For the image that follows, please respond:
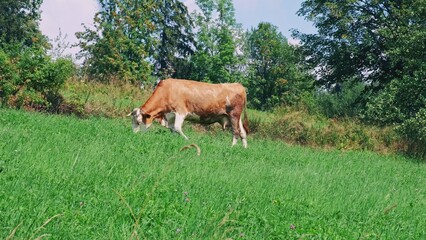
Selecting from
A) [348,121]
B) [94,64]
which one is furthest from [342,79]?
Answer: [94,64]

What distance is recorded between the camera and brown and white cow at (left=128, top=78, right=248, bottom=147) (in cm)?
1658

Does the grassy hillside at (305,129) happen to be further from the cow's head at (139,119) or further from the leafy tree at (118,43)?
the leafy tree at (118,43)

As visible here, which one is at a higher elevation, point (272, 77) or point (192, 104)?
point (272, 77)

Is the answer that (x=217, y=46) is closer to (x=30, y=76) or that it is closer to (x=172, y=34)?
(x=172, y=34)

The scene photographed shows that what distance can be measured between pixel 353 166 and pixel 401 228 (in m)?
7.41

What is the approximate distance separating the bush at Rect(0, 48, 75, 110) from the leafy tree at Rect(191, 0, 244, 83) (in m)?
41.8

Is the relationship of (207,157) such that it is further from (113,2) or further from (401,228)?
(113,2)

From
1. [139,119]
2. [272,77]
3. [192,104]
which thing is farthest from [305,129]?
[272,77]

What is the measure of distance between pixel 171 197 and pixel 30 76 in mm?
13942

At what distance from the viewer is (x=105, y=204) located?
5.42m

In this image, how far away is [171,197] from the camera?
632cm

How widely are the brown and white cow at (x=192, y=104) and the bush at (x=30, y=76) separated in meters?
4.31

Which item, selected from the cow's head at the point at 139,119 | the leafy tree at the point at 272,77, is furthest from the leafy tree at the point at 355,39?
the leafy tree at the point at 272,77

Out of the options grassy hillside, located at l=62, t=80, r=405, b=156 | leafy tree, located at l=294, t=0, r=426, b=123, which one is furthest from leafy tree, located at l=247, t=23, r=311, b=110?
grassy hillside, located at l=62, t=80, r=405, b=156
